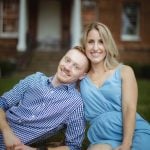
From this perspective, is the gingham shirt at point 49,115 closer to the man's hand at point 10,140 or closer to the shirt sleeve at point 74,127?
the shirt sleeve at point 74,127

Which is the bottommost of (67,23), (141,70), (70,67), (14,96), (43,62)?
(141,70)

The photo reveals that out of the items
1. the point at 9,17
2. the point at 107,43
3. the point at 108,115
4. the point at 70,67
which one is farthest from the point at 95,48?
the point at 9,17

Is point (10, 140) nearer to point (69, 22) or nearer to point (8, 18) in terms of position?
point (69, 22)

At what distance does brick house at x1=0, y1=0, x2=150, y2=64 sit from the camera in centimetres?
2428

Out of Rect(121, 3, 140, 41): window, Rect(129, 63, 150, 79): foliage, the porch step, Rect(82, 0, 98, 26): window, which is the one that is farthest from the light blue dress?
Rect(121, 3, 140, 41): window

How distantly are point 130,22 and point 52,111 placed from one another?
20986 mm

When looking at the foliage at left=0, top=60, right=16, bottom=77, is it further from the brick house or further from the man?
the man

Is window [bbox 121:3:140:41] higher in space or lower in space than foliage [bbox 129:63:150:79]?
higher

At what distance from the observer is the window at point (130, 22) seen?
24.8m

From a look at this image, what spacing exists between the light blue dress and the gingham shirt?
0.10 metres

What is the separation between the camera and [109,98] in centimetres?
446

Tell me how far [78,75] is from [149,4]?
20.5 metres

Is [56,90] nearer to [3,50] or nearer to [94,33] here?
[94,33]

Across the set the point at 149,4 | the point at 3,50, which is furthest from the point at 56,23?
the point at 149,4
